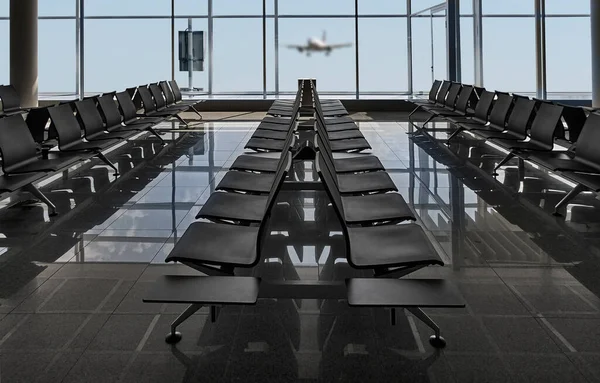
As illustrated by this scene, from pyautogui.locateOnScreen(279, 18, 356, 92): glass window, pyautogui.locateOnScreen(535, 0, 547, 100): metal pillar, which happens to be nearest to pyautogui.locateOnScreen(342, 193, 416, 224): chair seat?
pyautogui.locateOnScreen(535, 0, 547, 100): metal pillar

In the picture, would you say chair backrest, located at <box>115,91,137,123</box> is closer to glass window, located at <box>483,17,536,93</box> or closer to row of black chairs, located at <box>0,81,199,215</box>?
row of black chairs, located at <box>0,81,199,215</box>

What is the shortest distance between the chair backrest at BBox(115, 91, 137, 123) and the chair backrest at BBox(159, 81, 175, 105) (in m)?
2.27

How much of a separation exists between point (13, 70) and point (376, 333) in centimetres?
1065

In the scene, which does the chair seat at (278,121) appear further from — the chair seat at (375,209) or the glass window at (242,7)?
the glass window at (242,7)

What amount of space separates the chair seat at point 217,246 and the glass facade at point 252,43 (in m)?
12.6

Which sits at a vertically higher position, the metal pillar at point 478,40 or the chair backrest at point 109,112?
the metal pillar at point 478,40

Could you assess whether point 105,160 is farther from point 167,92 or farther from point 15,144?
point 167,92

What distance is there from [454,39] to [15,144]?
1058 centimetres

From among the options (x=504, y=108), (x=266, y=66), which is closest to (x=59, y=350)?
(x=504, y=108)

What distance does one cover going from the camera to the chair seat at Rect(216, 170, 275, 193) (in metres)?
3.67

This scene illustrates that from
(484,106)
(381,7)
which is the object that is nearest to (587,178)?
(484,106)

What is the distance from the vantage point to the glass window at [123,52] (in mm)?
15445

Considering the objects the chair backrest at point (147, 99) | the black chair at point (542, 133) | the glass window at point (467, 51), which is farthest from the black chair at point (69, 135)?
the glass window at point (467, 51)

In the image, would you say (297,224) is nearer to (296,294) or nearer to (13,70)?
(296,294)
